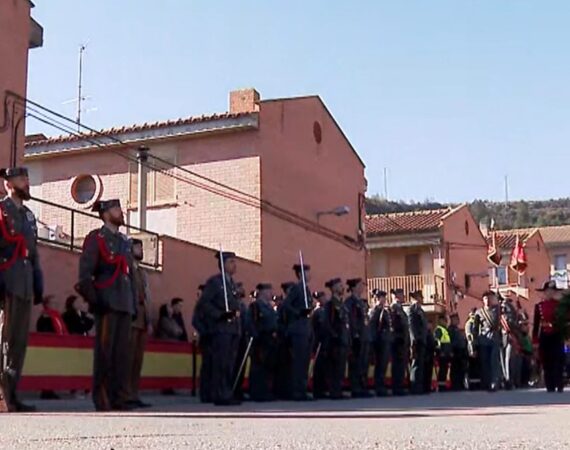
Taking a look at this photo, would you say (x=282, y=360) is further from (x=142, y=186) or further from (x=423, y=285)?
(x=423, y=285)

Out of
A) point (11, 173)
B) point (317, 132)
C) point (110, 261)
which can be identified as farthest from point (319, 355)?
point (317, 132)

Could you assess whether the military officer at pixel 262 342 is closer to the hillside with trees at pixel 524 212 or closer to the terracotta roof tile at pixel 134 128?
the terracotta roof tile at pixel 134 128

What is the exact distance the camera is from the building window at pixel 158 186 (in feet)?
83.9

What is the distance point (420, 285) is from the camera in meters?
40.7

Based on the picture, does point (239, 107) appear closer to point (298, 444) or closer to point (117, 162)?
point (117, 162)

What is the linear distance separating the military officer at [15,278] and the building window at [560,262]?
73.8m

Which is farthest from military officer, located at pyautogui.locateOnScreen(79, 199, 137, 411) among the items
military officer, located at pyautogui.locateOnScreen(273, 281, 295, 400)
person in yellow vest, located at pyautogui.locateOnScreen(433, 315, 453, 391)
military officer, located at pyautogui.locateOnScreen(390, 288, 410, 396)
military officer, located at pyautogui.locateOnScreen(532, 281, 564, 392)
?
person in yellow vest, located at pyautogui.locateOnScreen(433, 315, 453, 391)

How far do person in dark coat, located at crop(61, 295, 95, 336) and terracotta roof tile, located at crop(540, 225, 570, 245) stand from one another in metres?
69.0

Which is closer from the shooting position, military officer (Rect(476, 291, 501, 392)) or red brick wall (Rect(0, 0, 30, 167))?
red brick wall (Rect(0, 0, 30, 167))

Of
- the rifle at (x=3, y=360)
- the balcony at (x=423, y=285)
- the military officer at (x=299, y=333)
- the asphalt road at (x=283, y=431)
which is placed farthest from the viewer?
the balcony at (x=423, y=285)

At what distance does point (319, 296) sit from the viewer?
52.3 ft

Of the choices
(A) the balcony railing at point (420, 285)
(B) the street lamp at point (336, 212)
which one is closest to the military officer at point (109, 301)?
(B) the street lamp at point (336, 212)

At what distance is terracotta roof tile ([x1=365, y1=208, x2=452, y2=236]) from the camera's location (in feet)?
138

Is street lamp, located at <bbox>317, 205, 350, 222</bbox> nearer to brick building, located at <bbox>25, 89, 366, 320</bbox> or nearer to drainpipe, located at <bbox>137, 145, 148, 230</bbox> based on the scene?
brick building, located at <bbox>25, 89, 366, 320</bbox>
